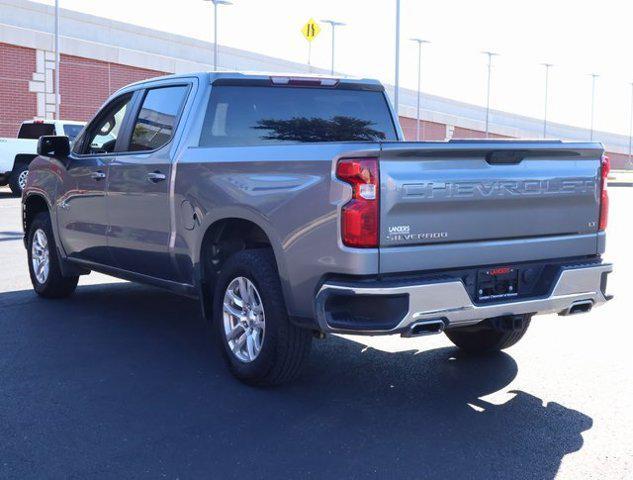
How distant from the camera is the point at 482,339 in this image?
247 inches

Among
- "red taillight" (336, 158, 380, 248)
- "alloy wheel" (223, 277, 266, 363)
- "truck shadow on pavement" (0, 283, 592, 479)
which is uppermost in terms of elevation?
"red taillight" (336, 158, 380, 248)

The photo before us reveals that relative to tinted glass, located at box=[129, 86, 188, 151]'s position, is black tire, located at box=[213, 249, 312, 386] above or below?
below

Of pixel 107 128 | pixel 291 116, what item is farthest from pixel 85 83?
pixel 291 116

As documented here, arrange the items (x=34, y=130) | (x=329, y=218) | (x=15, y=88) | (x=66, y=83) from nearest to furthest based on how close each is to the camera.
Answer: (x=329, y=218) → (x=34, y=130) → (x=15, y=88) → (x=66, y=83)

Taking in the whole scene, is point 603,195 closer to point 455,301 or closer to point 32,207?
point 455,301

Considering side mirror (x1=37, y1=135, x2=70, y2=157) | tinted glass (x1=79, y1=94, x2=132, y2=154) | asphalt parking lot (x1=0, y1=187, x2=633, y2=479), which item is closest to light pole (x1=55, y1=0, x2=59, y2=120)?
side mirror (x1=37, y1=135, x2=70, y2=157)

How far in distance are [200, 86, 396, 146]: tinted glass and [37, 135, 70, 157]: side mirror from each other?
2.13 meters

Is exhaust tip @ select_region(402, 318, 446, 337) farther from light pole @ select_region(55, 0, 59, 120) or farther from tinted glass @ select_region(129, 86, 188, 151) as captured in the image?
light pole @ select_region(55, 0, 59, 120)

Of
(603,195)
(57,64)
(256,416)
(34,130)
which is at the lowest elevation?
(256,416)

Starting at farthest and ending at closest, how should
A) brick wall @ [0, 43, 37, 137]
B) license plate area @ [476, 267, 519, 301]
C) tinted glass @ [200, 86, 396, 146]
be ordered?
brick wall @ [0, 43, 37, 137] → tinted glass @ [200, 86, 396, 146] → license plate area @ [476, 267, 519, 301]

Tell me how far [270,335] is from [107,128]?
3197 mm

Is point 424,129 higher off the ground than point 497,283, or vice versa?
point 424,129

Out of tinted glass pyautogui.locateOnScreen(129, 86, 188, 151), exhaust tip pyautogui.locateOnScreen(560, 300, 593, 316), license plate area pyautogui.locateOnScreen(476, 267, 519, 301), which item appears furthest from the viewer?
tinted glass pyautogui.locateOnScreen(129, 86, 188, 151)

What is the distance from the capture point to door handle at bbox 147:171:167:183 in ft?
20.5
